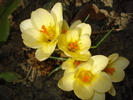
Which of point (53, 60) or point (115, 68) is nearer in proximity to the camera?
point (115, 68)

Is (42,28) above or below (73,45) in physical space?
above

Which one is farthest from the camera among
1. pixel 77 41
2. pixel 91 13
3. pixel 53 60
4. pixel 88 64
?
pixel 91 13

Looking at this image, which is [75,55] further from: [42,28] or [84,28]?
[42,28]

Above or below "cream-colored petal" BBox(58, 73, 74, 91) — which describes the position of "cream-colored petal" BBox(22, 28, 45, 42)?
above

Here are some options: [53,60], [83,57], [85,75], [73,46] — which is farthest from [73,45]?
[53,60]

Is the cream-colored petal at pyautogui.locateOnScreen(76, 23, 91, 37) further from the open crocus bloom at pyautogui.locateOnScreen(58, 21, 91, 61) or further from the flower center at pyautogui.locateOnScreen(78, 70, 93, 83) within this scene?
the flower center at pyautogui.locateOnScreen(78, 70, 93, 83)

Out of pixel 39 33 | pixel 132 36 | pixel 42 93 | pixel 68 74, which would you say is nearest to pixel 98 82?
pixel 68 74

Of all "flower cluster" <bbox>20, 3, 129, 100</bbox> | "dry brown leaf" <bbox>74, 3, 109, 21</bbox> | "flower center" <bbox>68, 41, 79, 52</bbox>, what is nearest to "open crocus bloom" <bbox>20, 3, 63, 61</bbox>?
"flower cluster" <bbox>20, 3, 129, 100</bbox>
